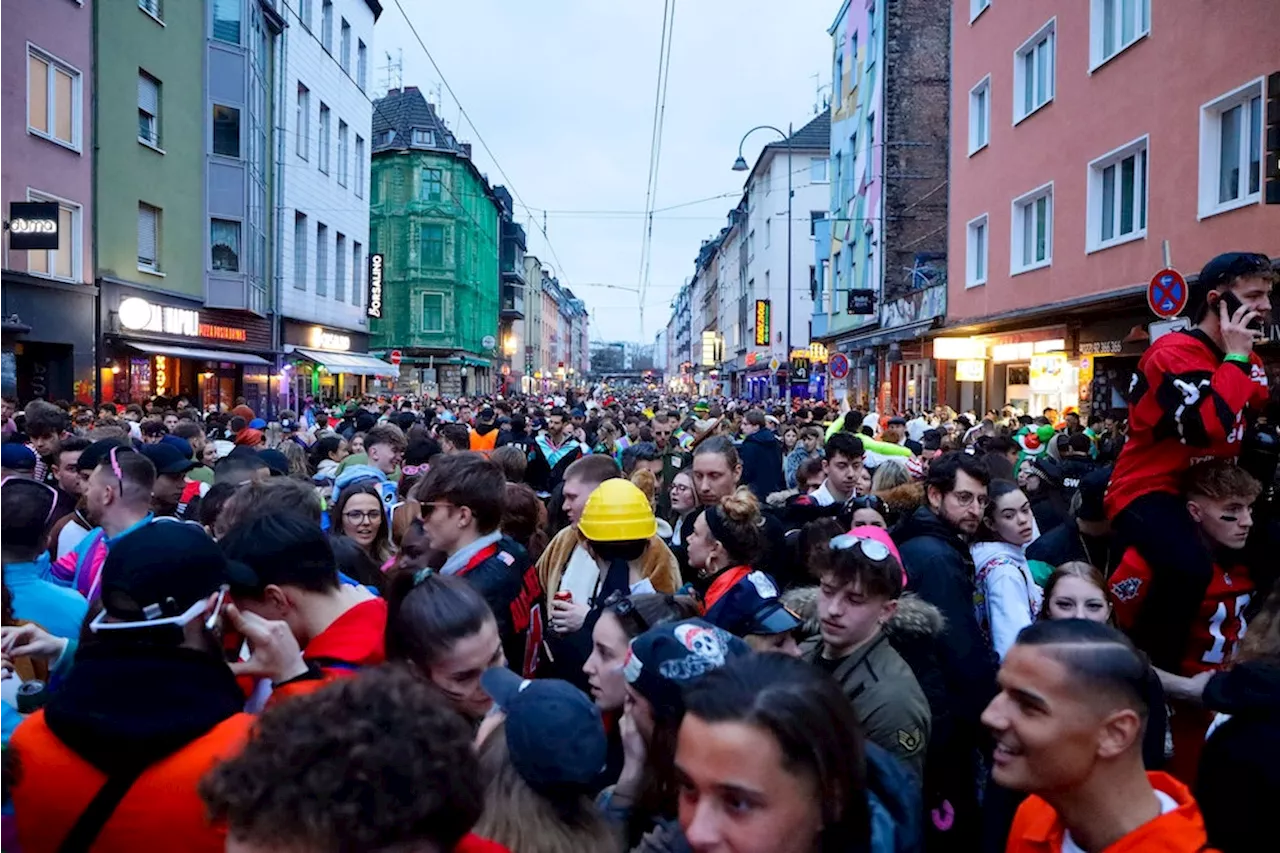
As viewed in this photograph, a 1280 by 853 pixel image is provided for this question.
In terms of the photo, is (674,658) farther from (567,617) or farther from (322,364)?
(322,364)

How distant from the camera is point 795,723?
199 centimetres

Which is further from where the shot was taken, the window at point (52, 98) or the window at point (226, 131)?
the window at point (226, 131)

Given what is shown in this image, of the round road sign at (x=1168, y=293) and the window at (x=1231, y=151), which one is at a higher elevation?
the window at (x=1231, y=151)

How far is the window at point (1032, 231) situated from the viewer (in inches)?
724

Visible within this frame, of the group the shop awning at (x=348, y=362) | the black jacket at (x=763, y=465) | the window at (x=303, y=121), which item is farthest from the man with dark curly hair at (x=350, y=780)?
the window at (x=303, y=121)

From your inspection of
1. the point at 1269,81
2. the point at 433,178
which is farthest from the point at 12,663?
the point at 433,178

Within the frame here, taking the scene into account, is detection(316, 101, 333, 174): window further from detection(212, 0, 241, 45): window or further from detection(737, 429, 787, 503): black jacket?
detection(737, 429, 787, 503): black jacket

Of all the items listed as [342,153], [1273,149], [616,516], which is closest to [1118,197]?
[1273,149]

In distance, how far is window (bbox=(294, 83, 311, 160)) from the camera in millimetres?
31105

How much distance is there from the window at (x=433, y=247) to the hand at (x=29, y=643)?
5354cm

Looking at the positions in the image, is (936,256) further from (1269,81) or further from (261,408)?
(261,408)

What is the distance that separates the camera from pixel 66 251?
19172 mm

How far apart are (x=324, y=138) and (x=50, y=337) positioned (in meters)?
17.8

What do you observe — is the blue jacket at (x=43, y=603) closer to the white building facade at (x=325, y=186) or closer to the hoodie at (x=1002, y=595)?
the hoodie at (x=1002, y=595)
